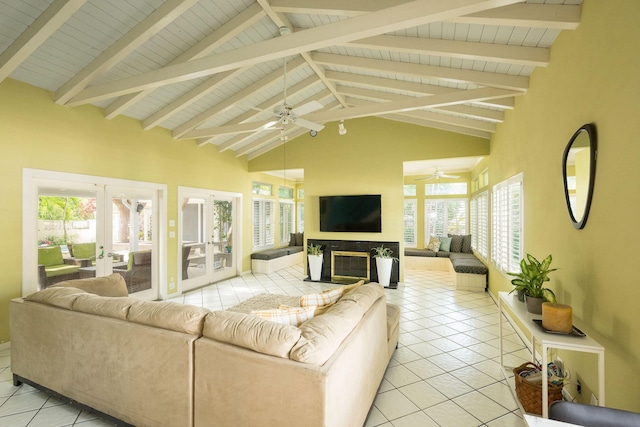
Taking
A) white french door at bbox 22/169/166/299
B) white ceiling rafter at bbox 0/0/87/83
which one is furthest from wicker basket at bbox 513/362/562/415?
white french door at bbox 22/169/166/299

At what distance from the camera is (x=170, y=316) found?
1.85 m

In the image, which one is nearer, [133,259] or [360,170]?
[133,259]

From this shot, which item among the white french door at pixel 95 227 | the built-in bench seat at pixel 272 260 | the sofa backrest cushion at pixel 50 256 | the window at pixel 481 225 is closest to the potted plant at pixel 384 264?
the window at pixel 481 225

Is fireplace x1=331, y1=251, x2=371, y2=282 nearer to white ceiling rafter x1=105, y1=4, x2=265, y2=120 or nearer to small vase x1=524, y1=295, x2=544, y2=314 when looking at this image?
small vase x1=524, y1=295, x2=544, y2=314

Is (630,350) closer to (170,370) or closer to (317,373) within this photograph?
(317,373)

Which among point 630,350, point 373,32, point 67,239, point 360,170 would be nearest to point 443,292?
point 360,170

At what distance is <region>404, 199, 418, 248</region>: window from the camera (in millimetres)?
8836

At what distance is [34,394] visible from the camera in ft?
→ 7.96

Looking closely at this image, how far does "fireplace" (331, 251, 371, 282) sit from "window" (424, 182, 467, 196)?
11.8 feet

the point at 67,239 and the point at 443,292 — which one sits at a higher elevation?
the point at 67,239

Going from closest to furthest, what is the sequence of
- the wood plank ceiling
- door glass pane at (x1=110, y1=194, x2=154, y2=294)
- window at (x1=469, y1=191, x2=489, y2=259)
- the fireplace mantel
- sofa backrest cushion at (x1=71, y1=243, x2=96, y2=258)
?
the wood plank ceiling < sofa backrest cushion at (x1=71, y1=243, x2=96, y2=258) < door glass pane at (x1=110, y1=194, x2=154, y2=294) < window at (x1=469, y1=191, x2=489, y2=259) < the fireplace mantel

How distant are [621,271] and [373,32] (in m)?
2.30

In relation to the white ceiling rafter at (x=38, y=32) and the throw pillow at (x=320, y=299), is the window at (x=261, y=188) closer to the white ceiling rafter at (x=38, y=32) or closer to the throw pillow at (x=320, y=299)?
the white ceiling rafter at (x=38, y=32)

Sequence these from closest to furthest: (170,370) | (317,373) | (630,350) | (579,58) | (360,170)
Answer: (317,373) → (630,350) → (170,370) → (579,58) → (360,170)
